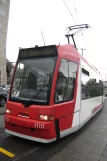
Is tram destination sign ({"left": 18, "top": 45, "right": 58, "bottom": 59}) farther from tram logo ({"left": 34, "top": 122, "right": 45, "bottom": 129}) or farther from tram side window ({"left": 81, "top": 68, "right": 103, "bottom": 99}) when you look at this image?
tram side window ({"left": 81, "top": 68, "right": 103, "bottom": 99})

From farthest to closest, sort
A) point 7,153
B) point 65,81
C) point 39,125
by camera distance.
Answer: point 65,81
point 39,125
point 7,153

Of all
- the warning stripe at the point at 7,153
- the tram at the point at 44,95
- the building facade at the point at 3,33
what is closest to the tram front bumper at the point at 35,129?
the tram at the point at 44,95

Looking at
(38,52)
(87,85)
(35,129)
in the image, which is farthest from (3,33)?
(35,129)

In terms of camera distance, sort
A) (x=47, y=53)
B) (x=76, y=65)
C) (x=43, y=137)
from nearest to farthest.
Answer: (x=43, y=137), (x=47, y=53), (x=76, y=65)

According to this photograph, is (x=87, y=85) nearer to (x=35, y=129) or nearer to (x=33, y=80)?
(x=33, y=80)

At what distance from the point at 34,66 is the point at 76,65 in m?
1.51

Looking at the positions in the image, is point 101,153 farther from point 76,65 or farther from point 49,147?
point 76,65

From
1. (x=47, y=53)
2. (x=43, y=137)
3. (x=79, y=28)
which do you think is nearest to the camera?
(x=43, y=137)

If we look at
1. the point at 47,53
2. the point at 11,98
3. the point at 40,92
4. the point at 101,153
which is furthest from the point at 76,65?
the point at 101,153

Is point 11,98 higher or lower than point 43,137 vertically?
higher

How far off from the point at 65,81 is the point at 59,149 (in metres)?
1.86

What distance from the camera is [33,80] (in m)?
6.04

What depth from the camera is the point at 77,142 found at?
6410 mm

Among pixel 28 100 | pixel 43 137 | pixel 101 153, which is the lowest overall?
pixel 101 153
